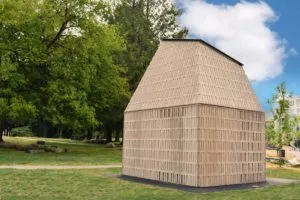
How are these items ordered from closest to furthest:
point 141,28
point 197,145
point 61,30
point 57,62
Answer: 1. point 197,145
2. point 57,62
3. point 61,30
4. point 141,28

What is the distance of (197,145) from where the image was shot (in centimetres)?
1452

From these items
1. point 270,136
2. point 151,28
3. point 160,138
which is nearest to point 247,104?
point 160,138

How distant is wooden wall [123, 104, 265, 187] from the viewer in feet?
48.4

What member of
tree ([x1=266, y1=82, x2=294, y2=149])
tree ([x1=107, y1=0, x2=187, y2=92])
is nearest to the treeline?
tree ([x1=107, y1=0, x2=187, y2=92])

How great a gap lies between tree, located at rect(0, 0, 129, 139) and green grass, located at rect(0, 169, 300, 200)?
14.8m

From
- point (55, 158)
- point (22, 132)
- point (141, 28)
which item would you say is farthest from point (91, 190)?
point (22, 132)

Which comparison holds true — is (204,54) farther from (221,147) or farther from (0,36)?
(0,36)

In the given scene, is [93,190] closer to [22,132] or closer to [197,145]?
[197,145]

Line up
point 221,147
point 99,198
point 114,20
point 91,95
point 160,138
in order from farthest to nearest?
1. point 114,20
2. point 91,95
3. point 160,138
4. point 221,147
5. point 99,198

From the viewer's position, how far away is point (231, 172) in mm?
15727

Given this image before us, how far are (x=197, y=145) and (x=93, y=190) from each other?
3.86 meters

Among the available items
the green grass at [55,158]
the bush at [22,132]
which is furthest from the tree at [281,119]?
the bush at [22,132]

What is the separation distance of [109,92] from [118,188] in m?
23.4

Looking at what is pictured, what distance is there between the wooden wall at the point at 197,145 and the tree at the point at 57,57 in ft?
48.9
